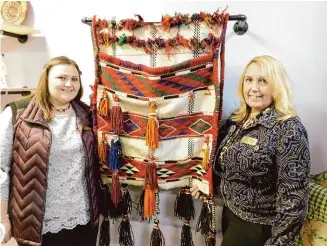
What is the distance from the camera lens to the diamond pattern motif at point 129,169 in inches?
59.7

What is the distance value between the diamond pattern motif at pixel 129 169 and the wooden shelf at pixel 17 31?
103 centimetres

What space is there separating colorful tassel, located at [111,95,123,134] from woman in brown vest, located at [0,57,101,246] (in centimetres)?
12

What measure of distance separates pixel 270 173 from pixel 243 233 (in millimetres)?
293

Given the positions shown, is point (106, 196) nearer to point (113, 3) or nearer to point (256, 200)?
point (256, 200)

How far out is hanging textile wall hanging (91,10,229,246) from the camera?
1.37m

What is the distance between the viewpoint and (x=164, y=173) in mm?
1489

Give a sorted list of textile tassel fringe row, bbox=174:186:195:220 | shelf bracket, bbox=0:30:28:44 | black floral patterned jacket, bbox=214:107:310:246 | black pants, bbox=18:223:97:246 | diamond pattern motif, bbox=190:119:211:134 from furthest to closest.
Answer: shelf bracket, bbox=0:30:28:44, textile tassel fringe row, bbox=174:186:195:220, diamond pattern motif, bbox=190:119:211:134, black pants, bbox=18:223:97:246, black floral patterned jacket, bbox=214:107:310:246

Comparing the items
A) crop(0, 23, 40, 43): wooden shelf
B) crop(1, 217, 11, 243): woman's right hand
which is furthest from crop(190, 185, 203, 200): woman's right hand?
crop(0, 23, 40, 43): wooden shelf

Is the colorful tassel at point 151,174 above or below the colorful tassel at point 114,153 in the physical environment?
below

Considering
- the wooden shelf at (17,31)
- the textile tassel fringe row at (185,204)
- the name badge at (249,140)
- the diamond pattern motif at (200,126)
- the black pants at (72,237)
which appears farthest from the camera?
the wooden shelf at (17,31)

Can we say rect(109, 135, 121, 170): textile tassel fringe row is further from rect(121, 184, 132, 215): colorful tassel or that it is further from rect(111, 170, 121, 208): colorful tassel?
rect(121, 184, 132, 215): colorful tassel

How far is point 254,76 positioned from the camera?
3.99 ft

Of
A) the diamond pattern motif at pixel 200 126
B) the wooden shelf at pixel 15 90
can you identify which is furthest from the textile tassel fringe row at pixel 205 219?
the wooden shelf at pixel 15 90

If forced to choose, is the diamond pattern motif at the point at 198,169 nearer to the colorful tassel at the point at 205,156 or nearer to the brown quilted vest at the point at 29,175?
the colorful tassel at the point at 205,156
